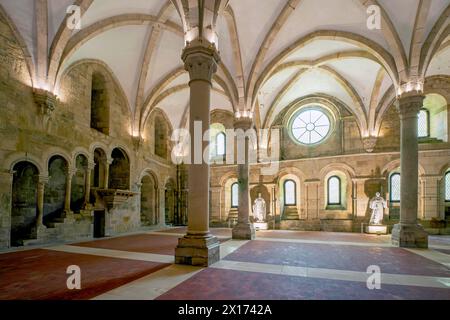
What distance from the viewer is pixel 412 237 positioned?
320 inches

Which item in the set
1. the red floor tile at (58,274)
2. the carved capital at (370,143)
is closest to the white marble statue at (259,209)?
the carved capital at (370,143)

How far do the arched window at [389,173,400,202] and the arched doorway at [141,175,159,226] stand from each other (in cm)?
1271

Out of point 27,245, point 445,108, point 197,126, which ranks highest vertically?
point 445,108

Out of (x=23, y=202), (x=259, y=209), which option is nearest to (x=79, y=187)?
(x=23, y=202)

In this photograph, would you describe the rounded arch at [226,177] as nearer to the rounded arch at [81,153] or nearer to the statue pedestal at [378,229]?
the statue pedestal at [378,229]

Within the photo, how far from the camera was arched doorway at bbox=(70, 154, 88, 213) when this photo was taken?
1118 centimetres

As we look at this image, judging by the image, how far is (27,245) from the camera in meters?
8.09

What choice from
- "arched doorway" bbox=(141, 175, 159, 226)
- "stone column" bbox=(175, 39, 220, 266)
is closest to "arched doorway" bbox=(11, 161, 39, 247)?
"arched doorway" bbox=(141, 175, 159, 226)

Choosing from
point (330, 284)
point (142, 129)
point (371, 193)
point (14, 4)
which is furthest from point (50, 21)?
point (371, 193)

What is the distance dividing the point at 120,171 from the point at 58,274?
8692mm

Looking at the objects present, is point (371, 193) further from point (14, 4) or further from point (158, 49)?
point (14, 4)
